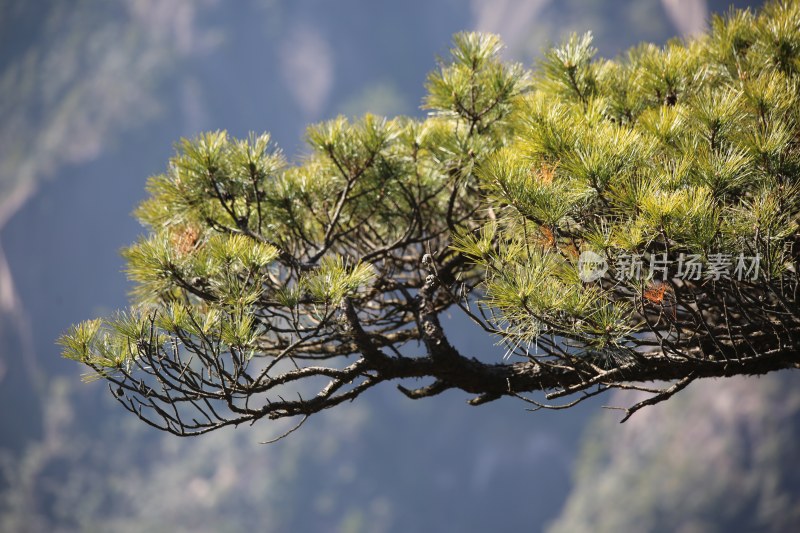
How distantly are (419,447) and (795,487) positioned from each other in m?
12.6

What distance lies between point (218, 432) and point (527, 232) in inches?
969

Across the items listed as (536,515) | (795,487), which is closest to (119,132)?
(536,515)

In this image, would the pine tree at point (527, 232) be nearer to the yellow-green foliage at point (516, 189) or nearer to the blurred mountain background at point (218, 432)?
the yellow-green foliage at point (516, 189)

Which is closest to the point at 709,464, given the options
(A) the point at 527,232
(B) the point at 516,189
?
(A) the point at 527,232

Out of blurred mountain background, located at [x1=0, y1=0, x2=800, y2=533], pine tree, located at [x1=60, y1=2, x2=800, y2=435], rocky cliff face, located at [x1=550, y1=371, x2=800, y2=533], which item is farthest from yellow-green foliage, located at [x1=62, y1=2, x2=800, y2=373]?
blurred mountain background, located at [x1=0, y1=0, x2=800, y2=533]

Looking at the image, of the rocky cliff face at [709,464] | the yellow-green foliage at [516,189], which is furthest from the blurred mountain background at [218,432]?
the yellow-green foliage at [516,189]

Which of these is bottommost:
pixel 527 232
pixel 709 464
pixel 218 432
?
pixel 527 232

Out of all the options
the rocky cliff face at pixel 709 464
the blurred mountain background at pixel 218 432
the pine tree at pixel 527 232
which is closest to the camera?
the pine tree at pixel 527 232

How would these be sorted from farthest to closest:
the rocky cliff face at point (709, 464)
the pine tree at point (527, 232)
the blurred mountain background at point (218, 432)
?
1. the blurred mountain background at point (218, 432)
2. the rocky cliff face at point (709, 464)
3. the pine tree at point (527, 232)

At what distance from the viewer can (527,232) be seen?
53.7 inches

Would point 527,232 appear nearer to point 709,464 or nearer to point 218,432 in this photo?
point 709,464

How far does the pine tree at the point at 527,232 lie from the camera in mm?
1214

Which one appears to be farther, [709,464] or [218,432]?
[218,432]

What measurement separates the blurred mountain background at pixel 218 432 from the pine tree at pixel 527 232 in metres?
19.1
